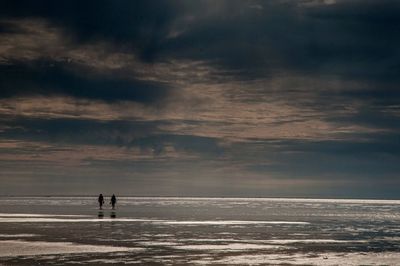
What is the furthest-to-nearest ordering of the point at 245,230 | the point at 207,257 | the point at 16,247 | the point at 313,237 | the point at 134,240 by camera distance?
the point at 245,230 < the point at 313,237 < the point at 134,240 < the point at 16,247 < the point at 207,257

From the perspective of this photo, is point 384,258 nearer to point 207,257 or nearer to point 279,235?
point 207,257

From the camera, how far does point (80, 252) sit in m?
30.7

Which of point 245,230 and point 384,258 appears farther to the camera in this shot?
point 245,230

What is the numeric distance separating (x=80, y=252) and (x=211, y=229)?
18467 millimetres

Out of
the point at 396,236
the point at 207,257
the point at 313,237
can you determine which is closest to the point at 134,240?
the point at 207,257

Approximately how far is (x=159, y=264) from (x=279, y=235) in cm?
1818

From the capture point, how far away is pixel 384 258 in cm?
2972

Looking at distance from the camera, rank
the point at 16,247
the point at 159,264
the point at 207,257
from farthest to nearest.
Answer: the point at 16,247 < the point at 207,257 < the point at 159,264

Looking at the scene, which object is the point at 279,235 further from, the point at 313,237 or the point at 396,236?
the point at 396,236

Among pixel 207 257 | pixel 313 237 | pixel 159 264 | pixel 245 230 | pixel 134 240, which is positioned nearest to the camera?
pixel 159 264

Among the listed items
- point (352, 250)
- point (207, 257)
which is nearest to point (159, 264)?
point (207, 257)

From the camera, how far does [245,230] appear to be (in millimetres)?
47594

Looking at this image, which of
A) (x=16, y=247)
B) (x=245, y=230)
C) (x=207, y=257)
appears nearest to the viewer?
(x=207, y=257)

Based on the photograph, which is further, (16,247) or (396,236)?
(396,236)
